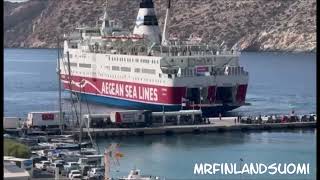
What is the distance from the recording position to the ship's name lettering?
66.0ft

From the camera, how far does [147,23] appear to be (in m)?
23.5

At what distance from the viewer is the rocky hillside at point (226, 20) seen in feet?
197

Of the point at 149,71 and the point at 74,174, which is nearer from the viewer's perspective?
the point at 74,174

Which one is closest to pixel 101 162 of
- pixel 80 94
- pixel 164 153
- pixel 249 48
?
pixel 164 153

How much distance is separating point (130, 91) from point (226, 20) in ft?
137

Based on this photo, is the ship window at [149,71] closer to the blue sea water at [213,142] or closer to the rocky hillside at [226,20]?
the blue sea water at [213,142]

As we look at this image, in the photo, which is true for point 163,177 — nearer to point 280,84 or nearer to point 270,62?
point 280,84

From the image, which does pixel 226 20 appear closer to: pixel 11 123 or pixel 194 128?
pixel 194 128

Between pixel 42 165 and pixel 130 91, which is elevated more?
pixel 42 165

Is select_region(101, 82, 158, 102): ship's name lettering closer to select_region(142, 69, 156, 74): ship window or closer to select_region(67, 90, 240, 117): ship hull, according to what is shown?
select_region(67, 90, 240, 117): ship hull

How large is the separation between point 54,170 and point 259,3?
54140 mm

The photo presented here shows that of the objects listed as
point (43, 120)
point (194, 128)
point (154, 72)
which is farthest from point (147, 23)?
point (43, 120)

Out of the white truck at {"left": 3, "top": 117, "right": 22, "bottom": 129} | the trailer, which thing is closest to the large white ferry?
the trailer

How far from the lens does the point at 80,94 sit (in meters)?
22.9
